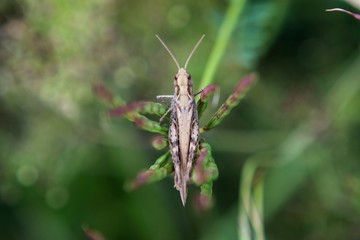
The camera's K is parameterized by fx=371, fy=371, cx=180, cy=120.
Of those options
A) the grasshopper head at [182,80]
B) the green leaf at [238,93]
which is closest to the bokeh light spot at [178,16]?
the grasshopper head at [182,80]

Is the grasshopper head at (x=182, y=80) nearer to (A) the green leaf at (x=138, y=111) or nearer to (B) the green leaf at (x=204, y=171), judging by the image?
(A) the green leaf at (x=138, y=111)

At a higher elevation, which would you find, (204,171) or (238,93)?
(238,93)

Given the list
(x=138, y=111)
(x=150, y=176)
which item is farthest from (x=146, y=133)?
(x=150, y=176)

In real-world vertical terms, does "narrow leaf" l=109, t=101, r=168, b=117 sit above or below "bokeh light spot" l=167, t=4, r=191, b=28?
below

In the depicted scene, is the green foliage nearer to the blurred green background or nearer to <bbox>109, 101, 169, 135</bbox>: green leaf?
<bbox>109, 101, 169, 135</bbox>: green leaf

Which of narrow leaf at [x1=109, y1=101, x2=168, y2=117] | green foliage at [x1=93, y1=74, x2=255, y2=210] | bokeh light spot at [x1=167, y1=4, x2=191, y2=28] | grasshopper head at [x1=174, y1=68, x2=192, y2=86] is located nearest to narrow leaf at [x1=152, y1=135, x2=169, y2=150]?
green foliage at [x1=93, y1=74, x2=255, y2=210]

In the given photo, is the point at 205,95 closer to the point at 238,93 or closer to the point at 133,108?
the point at 238,93

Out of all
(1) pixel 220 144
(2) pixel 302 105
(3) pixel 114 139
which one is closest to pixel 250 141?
(1) pixel 220 144

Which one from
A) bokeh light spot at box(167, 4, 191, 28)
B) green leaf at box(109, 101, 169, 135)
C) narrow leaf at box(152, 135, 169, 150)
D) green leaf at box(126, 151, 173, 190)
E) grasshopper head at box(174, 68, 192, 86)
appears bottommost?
green leaf at box(126, 151, 173, 190)
